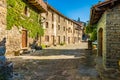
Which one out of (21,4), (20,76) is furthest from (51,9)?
(20,76)

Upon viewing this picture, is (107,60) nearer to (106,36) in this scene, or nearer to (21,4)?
(106,36)

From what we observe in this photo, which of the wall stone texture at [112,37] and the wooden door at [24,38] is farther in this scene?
the wooden door at [24,38]

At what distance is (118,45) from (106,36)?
775 mm

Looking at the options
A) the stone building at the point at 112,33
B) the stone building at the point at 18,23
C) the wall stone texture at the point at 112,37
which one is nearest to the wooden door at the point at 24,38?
the stone building at the point at 18,23

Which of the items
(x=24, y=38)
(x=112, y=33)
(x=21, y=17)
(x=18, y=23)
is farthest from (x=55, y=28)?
(x=112, y=33)

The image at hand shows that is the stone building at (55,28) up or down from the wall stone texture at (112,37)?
up

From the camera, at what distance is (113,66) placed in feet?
37.4

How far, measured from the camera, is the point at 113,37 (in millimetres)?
11492

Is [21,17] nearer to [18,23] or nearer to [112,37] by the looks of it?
[18,23]

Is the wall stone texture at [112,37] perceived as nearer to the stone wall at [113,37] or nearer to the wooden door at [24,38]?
the stone wall at [113,37]

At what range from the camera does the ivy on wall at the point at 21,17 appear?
17962 millimetres

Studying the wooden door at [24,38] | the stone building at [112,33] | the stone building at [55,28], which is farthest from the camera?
the stone building at [55,28]

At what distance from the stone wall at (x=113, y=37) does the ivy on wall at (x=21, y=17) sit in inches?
358

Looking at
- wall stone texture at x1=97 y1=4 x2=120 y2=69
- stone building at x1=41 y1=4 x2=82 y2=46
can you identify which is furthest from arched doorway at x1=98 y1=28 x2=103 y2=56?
stone building at x1=41 y1=4 x2=82 y2=46
